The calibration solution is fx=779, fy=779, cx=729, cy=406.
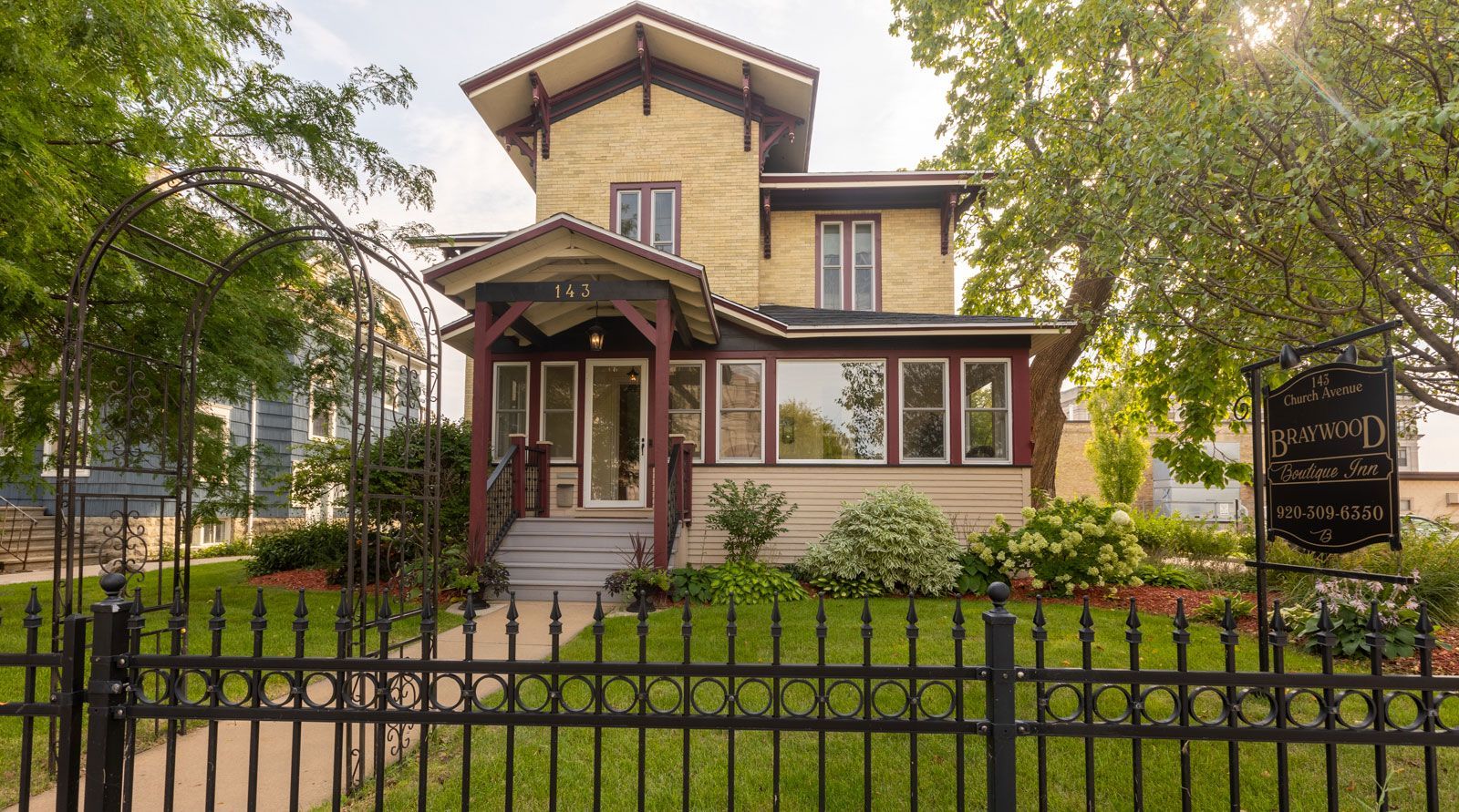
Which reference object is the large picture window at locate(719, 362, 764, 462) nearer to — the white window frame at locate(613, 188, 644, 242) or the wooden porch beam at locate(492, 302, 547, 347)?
the wooden porch beam at locate(492, 302, 547, 347)

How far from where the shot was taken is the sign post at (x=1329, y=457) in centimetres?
306

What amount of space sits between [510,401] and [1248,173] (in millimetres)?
9900

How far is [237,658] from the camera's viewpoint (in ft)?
9.46

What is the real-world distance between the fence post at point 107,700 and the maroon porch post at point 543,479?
8.61 meters

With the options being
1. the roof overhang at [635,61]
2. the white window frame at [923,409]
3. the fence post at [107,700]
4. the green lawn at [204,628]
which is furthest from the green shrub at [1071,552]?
the fence post at [107,700]

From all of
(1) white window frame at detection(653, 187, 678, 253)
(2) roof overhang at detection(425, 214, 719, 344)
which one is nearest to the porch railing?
(2) roof overhang at detection(425, 214, 719, 344)

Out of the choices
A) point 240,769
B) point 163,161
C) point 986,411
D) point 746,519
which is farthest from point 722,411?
point 240,769

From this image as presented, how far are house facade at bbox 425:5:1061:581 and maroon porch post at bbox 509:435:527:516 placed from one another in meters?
0.10

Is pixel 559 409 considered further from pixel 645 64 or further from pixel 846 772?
pixel 846 772

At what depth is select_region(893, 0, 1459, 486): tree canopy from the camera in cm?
559

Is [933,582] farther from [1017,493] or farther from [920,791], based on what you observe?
[920,791]

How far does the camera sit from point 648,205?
1350 centimetres

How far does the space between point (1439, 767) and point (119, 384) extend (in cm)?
1054

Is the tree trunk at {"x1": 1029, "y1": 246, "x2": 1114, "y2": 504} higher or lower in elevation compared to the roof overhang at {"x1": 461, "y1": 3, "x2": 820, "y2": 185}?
lower
